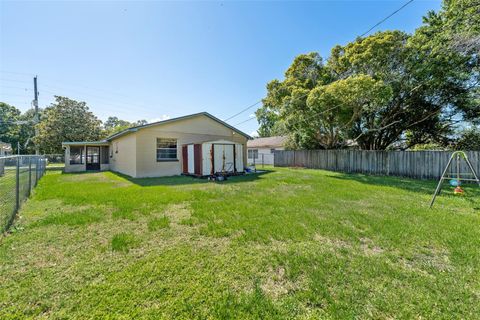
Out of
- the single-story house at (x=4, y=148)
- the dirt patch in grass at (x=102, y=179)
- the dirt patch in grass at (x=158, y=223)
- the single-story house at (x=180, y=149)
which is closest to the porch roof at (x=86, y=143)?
the single-story house at (x=180, y=149)

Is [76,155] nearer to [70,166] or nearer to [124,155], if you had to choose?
[70,166]

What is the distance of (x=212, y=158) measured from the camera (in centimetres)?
1135

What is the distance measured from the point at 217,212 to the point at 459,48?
12.5 metres

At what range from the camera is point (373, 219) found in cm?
437

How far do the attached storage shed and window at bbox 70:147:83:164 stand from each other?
413 inches

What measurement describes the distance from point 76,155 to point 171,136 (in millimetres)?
10240

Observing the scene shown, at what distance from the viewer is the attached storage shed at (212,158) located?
11219 mm

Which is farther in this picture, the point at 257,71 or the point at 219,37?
the point at 257,71

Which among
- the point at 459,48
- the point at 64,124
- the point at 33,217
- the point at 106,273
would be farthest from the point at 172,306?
the point at 64,124

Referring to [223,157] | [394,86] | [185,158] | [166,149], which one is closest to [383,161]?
[394,86]

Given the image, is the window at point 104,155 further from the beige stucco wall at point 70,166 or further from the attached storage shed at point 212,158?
the attached storage shed at point 212,158

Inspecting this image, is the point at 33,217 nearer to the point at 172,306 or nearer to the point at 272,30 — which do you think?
the point at 172,306

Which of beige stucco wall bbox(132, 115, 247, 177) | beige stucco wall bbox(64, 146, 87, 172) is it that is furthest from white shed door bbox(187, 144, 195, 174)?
beige stucco wall bbox(64, 146, 87, 172)

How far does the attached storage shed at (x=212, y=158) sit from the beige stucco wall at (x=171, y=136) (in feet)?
2.52
